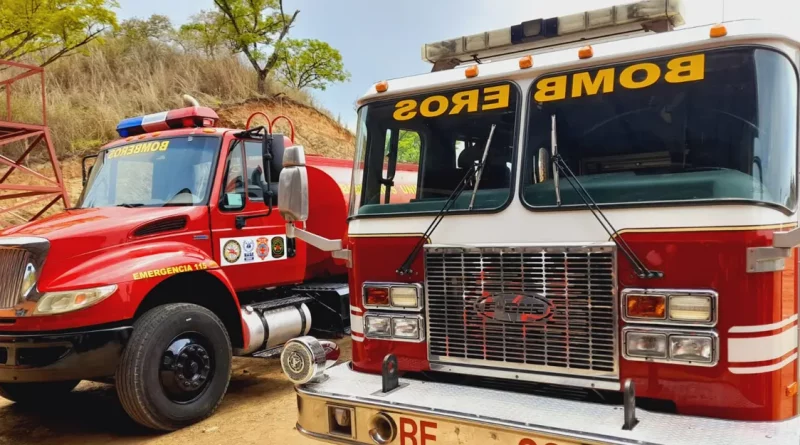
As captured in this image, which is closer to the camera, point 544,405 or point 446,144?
point 544,405

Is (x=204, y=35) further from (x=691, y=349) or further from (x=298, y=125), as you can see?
Result: (x=691, y=349)

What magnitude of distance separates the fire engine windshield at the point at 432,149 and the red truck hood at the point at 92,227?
242cm

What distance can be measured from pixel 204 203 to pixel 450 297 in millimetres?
3424

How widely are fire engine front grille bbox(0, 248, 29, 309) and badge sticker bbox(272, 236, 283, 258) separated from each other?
2.43 m

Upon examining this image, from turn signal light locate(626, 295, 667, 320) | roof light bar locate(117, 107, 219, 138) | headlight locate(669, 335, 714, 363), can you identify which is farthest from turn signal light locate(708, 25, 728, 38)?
roof light bar locate(117, 107, 219, 138)

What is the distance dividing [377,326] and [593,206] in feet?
4.84

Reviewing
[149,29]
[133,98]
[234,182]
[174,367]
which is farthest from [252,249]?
[149,29]

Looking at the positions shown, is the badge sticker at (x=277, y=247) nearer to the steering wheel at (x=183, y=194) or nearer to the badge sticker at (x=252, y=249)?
the badge sticker at (x=252, y=249)

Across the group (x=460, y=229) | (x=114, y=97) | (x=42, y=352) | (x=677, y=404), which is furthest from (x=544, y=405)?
(x=114, y=97)

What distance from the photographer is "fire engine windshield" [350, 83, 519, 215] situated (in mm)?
3498

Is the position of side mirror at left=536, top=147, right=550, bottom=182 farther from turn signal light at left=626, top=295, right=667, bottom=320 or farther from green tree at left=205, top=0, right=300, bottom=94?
green tree at left=205, top=0, right=300, bottom=94

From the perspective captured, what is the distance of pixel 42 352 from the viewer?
4.68 metres

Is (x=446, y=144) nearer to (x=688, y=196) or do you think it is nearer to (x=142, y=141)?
(x=688, y=196)

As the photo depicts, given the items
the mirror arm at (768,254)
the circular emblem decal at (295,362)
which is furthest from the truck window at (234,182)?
the mirror arm at (768,254)
